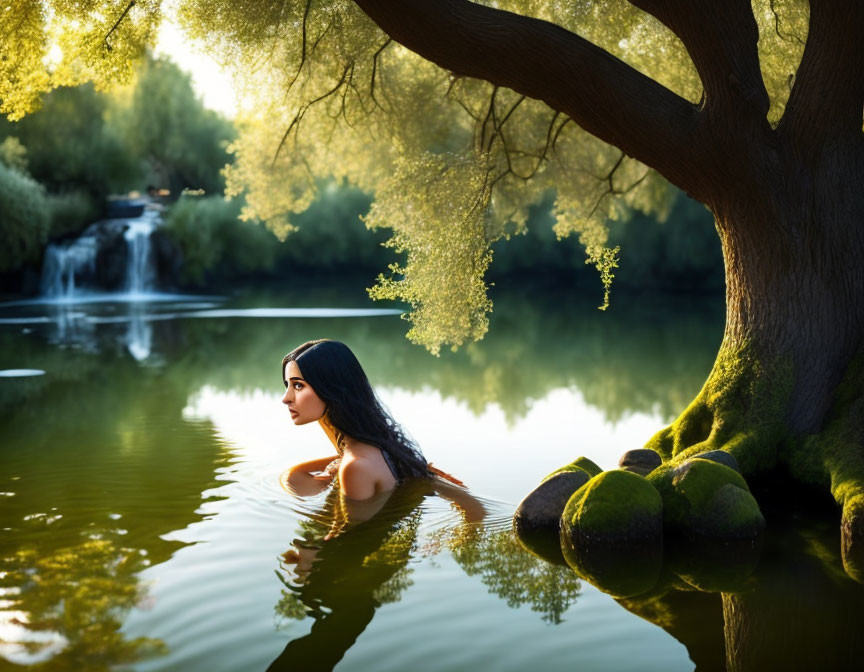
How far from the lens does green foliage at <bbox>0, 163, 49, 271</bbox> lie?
32.0 meters

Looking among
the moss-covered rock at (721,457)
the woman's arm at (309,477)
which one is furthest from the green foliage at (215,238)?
the moss-covered rock at (721,457)

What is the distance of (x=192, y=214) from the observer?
125 feet

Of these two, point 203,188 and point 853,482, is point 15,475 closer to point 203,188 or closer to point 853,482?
point 853,482

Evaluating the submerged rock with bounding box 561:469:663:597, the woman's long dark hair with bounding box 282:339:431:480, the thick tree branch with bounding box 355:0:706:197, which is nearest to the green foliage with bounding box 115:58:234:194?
the thick tree branch with bounding box 355:0:706:197

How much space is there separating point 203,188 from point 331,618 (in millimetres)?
39050

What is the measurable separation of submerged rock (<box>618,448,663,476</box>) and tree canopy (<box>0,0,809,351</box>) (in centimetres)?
232

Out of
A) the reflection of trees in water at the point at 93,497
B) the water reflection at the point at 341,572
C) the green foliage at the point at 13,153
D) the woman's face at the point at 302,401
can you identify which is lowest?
the reflection of trees in water at the point at 93,497

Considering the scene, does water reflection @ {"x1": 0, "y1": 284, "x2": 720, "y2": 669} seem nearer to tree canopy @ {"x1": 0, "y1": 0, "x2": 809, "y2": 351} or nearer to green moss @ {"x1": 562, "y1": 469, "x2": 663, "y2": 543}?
green moss @ {"x1": 562, "y1": 469, "x2": 663, "y2": 543}

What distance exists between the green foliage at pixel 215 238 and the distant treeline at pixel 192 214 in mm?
46

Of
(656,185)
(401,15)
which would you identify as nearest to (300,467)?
(401,15)

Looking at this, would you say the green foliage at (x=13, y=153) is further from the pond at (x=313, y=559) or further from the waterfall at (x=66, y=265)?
the pond at (x=313, y=559)

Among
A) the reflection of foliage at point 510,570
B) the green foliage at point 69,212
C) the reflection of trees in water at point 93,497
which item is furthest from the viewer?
the green foliage at point 69,212

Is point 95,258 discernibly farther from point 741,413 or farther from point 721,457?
point 721,457

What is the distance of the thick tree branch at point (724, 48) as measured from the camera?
769 centimetres
